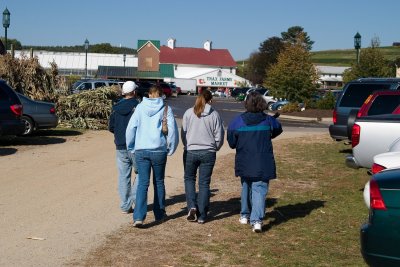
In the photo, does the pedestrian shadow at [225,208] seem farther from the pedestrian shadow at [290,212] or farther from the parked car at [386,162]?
the parked car at [386,162]

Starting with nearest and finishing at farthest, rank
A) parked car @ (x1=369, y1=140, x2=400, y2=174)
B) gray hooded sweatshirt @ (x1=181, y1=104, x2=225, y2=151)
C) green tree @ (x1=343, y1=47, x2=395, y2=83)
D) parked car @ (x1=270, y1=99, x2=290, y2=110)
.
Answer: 1. parked car @ (x1=369, y1=140, x2=400, y2=174)
2. gray hooded sweatshirt @ (x1=181, y1=104, x2=225, y2=151)
3. green tree @ (x1=343, y1=47, x2=395, y2=83)
4. parked car @ (x1=270, y1=99, x2=290, y2=110)

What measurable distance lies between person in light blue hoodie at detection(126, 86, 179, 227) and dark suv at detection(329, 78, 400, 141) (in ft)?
29.4

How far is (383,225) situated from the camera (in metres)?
5.28

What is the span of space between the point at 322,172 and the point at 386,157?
6491 millimetres

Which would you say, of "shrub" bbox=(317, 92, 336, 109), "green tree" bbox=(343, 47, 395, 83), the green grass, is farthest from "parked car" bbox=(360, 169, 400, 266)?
"shrub" bbox=(317, 92, 336, 109)

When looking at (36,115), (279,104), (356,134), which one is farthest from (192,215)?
(279,104)

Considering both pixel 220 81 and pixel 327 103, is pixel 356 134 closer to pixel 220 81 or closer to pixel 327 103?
pixel 327 103

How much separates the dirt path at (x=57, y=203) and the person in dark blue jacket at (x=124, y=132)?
324mm

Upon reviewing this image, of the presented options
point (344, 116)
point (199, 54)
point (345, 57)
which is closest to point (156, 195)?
point (344, 116)

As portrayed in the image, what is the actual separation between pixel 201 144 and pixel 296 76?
35.9 meters

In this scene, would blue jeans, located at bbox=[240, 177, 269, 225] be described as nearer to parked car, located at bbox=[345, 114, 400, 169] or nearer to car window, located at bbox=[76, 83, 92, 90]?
parked car, located at bbox=[345, 114, 400, 169]

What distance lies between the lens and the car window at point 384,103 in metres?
14.1

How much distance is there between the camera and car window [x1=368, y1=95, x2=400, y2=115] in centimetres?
1409

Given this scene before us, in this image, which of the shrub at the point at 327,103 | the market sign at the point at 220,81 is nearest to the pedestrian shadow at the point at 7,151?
the shrub at the point at 327,103
